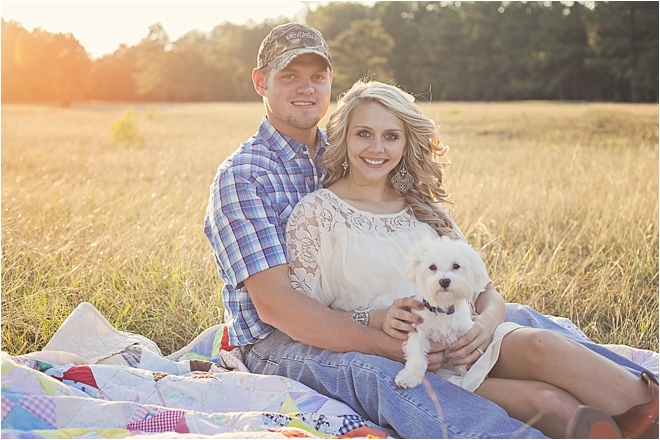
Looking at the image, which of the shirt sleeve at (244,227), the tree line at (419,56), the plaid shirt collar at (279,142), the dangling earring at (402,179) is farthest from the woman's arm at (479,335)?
the tree line at (419,56)

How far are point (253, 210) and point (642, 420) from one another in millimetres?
1933

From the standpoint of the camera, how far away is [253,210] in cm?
324

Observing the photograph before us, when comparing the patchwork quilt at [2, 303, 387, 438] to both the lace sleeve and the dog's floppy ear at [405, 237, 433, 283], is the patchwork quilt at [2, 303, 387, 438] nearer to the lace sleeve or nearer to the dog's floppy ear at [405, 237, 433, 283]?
the lace sleeve

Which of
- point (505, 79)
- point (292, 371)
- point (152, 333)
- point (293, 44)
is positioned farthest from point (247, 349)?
point (505, 79)

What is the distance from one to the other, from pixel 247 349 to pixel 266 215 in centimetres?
79

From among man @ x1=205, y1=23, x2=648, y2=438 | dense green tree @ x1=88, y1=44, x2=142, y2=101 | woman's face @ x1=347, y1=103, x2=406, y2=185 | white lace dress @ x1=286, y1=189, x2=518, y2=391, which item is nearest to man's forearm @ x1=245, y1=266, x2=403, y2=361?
man @ x1=205, y1=23, x2=648, y2=438

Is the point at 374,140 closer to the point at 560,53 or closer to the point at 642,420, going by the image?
the point at 642,420

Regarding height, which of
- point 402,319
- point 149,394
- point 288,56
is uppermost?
point 288,56

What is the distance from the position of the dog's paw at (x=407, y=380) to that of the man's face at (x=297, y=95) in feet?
5.06

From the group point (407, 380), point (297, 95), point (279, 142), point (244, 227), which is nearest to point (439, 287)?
point (407, 380)

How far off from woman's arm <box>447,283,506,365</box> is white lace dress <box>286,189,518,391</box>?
355 mm

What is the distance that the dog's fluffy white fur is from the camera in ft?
8.77

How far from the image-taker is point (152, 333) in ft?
14.2

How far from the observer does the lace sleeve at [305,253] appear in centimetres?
324
